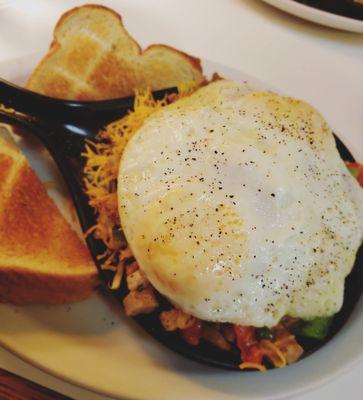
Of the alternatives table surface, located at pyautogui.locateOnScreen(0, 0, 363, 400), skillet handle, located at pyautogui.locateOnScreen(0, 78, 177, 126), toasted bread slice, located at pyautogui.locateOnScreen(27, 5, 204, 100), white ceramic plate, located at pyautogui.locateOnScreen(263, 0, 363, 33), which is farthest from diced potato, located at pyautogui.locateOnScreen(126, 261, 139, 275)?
white ceramic plate, located at pyautogui.locateOnScreen(263, 0, 363, 33)

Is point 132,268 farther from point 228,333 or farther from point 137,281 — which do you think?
point 228,333

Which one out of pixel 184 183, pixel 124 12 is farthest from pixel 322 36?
pixel 184 183

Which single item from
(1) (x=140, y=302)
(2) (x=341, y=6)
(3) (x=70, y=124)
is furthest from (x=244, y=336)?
(2) (x=341, y=6)

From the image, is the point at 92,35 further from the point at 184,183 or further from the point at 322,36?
the point at 322,36

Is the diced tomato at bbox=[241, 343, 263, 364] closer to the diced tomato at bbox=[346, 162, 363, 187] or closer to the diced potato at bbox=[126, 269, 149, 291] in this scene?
the diced potato at bbox=[126, 269, 149, 291]

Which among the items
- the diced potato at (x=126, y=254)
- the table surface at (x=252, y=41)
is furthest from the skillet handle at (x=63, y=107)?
the table surface at (x=252, y=41)
